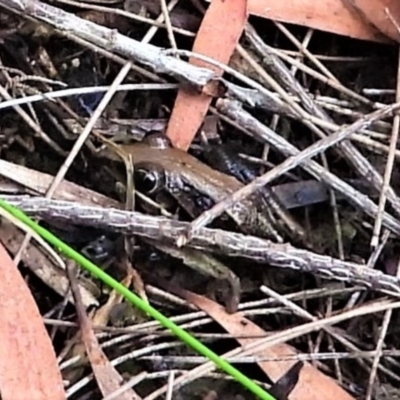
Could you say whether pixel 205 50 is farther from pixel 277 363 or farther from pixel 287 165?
pixel 277 363

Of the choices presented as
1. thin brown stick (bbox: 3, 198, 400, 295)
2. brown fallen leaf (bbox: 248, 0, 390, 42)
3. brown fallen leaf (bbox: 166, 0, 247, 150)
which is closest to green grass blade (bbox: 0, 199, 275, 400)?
thin brown stick (bbox: 3, 198, 400, 295)

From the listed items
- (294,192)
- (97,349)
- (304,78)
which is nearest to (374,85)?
(304,78)

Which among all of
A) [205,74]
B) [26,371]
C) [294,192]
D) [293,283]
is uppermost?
[205,74]

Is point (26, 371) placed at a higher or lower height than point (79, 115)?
lower

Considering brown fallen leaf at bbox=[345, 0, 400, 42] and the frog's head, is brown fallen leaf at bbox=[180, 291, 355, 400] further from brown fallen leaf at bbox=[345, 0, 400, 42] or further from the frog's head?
brown fallen leaf at bbox=[345, 0, 400, 42]

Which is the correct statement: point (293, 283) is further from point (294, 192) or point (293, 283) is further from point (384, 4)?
point (384, 4)

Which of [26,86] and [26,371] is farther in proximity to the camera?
[26,86]

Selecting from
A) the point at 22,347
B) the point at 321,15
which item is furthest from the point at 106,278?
the point at 321,15

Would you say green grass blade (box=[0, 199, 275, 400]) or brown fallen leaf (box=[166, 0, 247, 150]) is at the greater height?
brown fallen leaf (box=[166, 0, 247, 150])
